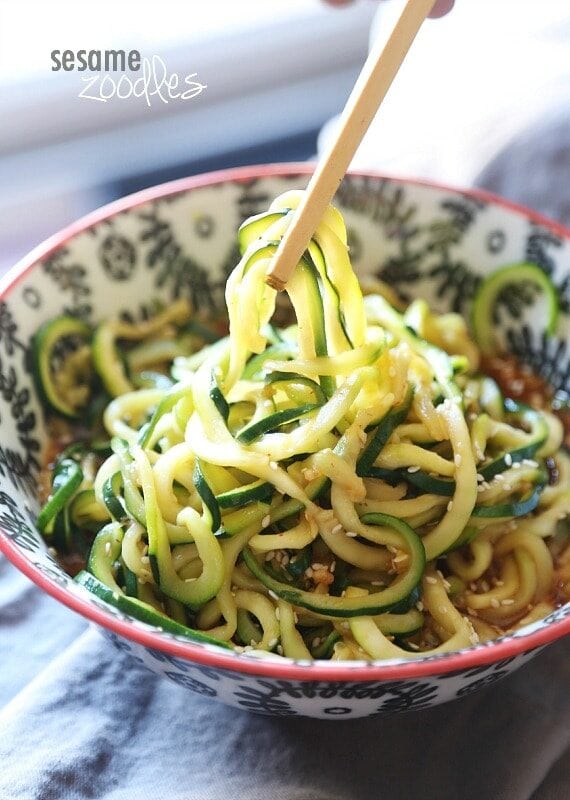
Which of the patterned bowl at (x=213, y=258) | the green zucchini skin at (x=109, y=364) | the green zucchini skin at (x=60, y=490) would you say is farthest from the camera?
the green zucchini skin at (x=109, y=364)

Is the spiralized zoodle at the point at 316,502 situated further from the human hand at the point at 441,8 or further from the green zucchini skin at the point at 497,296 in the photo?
the human hand at the point at 441,8

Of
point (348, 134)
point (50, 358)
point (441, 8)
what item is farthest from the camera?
point (441, 8)

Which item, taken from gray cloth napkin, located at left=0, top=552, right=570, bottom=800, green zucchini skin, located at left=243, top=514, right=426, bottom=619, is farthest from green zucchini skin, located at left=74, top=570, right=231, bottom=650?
gray cloth napkin, located at left=0, top=552, right=570, bottom=800

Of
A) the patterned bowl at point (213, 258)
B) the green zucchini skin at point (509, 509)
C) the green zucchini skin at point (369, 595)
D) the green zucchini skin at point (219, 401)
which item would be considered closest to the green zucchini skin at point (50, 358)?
the patterned bowl at point (213, 258)

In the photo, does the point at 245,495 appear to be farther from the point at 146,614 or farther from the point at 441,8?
the point at 441,8

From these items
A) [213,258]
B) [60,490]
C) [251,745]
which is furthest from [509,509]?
[213,258]

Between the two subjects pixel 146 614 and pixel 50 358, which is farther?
pixel 50 358
